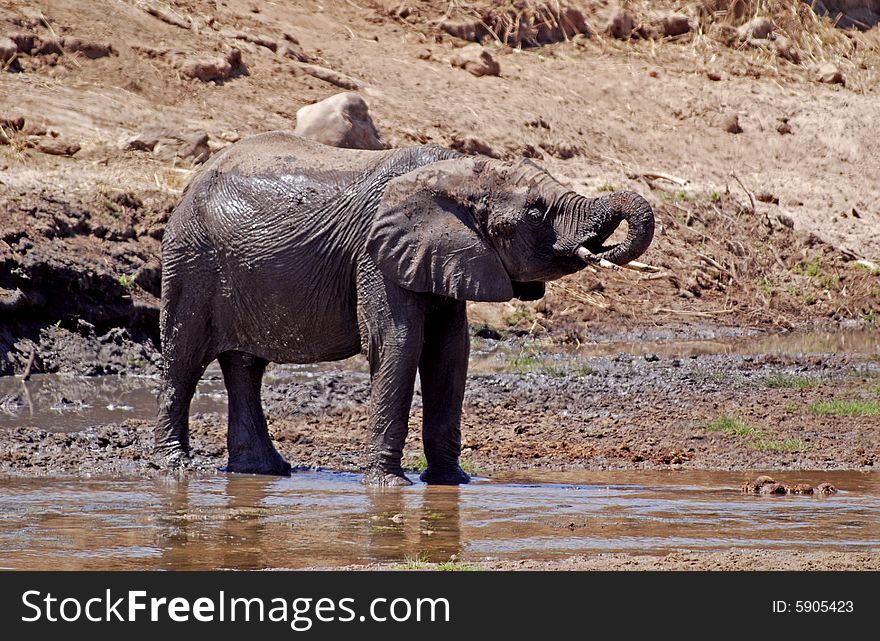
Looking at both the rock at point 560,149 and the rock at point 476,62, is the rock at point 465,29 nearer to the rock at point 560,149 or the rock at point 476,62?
the rock at point 476,62

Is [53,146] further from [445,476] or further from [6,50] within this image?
[445,476]

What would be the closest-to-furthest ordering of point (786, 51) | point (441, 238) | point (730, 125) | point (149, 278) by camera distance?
point (441, 238), point (149, 278), point (730, 125), point (786, 51)

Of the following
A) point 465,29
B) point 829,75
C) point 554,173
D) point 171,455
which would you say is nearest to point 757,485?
point 171,455

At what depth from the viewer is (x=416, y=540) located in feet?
27.7

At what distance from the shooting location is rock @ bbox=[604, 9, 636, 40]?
1217 inches

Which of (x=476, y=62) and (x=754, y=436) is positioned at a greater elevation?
(x=476, y=62)

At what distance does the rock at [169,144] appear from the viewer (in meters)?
20.5

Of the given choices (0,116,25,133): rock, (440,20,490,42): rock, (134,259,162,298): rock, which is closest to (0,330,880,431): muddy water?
(134,259,162,298): rock

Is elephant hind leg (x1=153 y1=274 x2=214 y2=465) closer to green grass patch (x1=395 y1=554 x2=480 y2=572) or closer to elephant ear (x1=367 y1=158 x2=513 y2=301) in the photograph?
elephant ear (x1=367 y1=158 x2=513 y2=301)

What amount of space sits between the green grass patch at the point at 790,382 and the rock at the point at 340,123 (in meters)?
7.44

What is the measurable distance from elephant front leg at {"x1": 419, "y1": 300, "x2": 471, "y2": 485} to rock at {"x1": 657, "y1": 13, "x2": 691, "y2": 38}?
21.5 m

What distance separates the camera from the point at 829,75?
31109 millimetres

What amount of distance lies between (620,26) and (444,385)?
69.3ft

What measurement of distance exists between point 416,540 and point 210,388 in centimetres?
717
